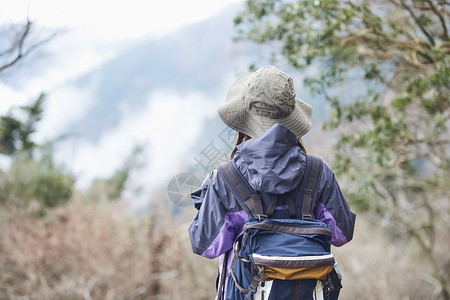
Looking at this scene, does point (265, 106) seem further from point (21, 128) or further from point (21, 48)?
point (21, 128)

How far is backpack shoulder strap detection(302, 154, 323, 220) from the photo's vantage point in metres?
1.50

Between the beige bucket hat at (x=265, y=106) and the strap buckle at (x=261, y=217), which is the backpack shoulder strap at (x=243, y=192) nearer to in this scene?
the strap buckle at (x=261, y=217)

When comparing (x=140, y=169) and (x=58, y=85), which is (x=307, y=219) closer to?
(x=140, y=169)

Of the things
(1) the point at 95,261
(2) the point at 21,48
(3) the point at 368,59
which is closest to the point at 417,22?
(3) the point at 368,59

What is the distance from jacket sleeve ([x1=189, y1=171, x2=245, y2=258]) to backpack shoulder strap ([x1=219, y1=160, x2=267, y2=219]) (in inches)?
1.4

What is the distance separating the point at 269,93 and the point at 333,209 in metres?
0.52

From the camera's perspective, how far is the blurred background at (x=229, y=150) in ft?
12.2

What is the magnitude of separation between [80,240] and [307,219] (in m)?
8.53

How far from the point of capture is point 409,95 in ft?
11.8

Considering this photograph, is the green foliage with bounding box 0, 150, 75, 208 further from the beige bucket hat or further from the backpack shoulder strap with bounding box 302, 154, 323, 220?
the backpack shoulder strap with bounding box 302, 154, 323, 220

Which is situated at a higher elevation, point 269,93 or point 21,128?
point 269,93

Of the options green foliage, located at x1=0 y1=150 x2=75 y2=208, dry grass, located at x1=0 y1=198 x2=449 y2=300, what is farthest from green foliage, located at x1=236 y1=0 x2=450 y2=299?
green foliage, located at x1=0 y1=150 x2=75 y2=208

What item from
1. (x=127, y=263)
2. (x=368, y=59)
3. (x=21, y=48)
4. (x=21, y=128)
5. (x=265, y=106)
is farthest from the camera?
(x=21, y=128)

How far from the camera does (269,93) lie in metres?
1.52
